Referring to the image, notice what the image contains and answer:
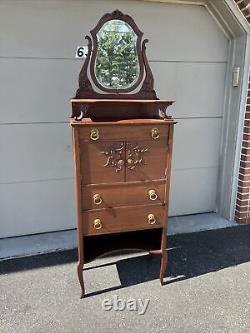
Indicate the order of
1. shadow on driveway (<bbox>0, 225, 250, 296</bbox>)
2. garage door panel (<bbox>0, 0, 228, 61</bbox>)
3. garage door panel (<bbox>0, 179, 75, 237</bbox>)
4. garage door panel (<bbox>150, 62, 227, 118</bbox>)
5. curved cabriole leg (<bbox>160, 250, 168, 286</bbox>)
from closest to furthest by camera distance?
curved cabriole leg (<bbox>160, 250, 168, 286</bbox>), shadow on driveway (<bbox>0, 225, 250, 296</bbox>), garage door panel (<bbox>0, 0, 228, 61</bbox>), garage door panel (<bbox>0, 179, 75, 237</bbox>), garage door panel (<bbox>150, 62, 227, 118</bbox>)

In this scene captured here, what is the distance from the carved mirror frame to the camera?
6.94 feet

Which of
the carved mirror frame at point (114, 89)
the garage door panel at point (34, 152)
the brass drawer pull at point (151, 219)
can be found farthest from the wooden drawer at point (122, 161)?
the garage door panel at point (34, 152)

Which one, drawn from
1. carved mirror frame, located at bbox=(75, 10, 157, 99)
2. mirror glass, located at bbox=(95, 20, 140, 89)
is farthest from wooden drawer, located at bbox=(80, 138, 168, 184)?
mirror glass, located at bbox=(95, 20, 140, 89)

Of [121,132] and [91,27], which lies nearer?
[121,132]

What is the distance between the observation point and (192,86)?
305cm

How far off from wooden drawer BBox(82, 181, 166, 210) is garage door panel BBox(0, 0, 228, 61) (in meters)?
1.32

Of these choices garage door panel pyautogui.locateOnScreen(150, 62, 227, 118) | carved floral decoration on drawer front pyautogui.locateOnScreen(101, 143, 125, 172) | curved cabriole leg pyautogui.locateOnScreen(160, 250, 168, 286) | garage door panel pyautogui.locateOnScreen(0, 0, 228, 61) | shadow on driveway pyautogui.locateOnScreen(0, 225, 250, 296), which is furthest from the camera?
garage door panel pyautogui.locateOnScreen(150, 62, 227, 118)

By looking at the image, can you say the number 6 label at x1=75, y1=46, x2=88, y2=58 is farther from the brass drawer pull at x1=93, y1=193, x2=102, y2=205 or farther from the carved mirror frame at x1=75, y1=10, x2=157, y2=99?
the brass drawer pull at x1=93, y1=193, x2=102, y2=205

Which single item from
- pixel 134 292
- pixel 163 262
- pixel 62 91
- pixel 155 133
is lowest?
pixel 134 292

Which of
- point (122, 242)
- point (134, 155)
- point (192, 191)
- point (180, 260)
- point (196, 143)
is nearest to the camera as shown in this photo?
→ point (134, 155)

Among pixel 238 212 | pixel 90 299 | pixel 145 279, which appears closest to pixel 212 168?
pixel 238 212

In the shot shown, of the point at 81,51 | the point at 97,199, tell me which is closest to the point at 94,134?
the point at 97,199

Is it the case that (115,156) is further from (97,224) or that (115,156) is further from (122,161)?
(97,224)

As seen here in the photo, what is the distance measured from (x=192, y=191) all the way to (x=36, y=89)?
1.85m
